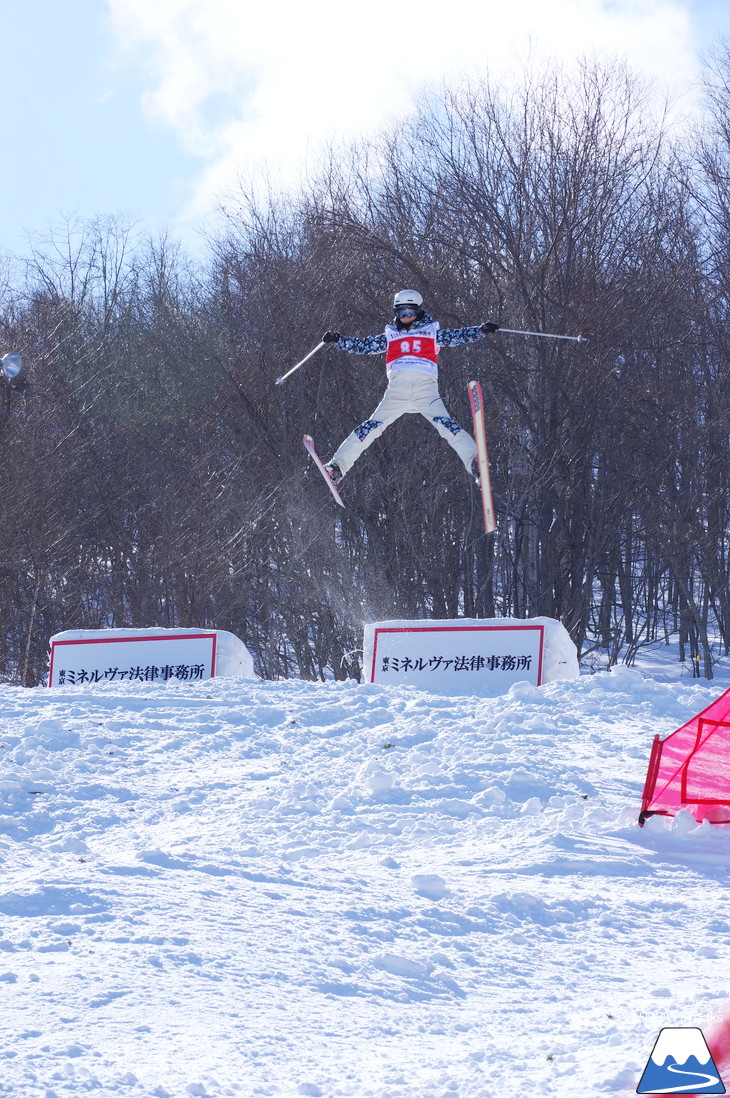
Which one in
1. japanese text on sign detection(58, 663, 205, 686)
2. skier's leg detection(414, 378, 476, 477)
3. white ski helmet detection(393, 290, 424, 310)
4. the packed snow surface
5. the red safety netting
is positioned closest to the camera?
the packed snow surface

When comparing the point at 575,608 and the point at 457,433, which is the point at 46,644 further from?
the point at 457,433

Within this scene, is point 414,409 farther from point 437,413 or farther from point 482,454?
point 482,454

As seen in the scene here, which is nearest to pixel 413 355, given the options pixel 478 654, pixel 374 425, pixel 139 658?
pixel 374 425

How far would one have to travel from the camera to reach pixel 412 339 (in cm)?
873

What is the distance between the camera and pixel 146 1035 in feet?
10.2

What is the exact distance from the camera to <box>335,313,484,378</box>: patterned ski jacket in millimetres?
8703

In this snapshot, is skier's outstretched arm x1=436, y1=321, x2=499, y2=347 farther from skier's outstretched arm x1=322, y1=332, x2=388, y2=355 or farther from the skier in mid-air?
skier's outstretched arm x1=322, y1=332, x2=388, y2=355

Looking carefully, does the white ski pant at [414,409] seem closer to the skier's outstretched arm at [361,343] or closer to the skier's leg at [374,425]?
the skier's leg at [374,425]

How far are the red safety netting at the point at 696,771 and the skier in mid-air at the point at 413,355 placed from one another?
12.3ft

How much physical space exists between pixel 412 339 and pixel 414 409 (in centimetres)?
60

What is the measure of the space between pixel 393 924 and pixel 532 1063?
45.1 inches

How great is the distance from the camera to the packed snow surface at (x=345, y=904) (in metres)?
3.09

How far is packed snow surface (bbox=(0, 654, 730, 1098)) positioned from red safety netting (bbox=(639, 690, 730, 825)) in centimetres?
13

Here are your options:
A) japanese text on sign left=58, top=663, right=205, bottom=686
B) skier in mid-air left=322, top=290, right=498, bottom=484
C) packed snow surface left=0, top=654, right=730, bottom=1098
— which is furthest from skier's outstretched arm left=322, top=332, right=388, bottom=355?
japanese text on sign left=58, top=663, right=205, bottom=686
